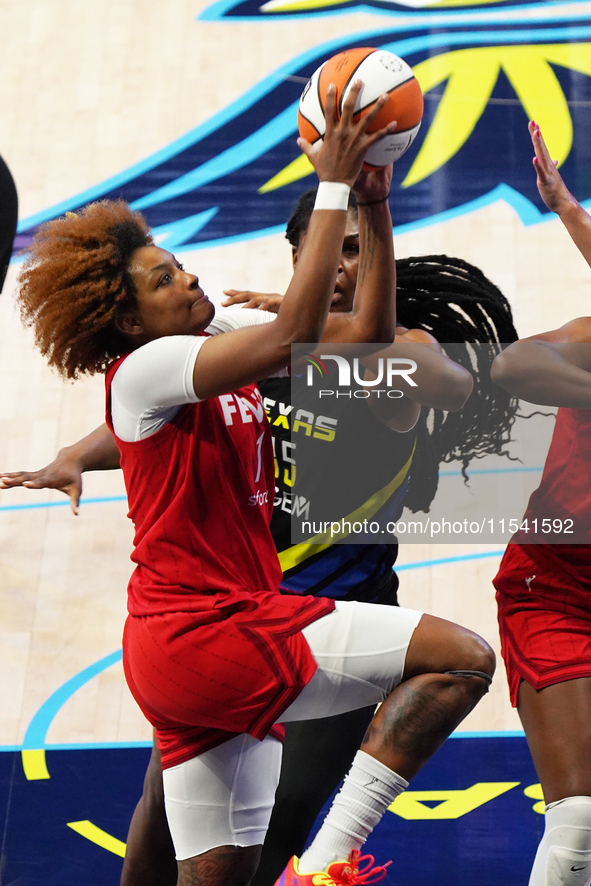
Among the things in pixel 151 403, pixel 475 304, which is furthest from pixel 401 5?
pixel 151 403

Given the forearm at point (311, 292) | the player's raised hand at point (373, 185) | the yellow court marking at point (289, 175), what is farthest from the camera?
the yellow court marking at point (289, 175)

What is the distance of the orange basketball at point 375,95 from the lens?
2049 millimetres

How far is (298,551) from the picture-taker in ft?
8.82

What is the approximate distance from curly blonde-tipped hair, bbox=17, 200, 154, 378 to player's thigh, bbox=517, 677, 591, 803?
123 centimetres

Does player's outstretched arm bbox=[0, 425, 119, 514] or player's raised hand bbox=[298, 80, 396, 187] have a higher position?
player's raised hand bbox=[298, 80, 396, 187]

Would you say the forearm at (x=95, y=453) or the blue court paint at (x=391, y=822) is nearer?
the forearm at (x=95, y=453)

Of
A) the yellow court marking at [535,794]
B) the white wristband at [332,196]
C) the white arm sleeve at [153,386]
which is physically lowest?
the yellow court marking at [535,794]

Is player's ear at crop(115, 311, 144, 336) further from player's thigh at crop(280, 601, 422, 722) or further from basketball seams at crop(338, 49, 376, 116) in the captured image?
player's thigh at crop(280, 601, 422, 722)

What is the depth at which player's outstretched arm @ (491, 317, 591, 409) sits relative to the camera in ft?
7.55

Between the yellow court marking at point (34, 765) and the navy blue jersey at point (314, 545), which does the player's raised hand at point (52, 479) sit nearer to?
the navy blue jersey at point (314, 545)

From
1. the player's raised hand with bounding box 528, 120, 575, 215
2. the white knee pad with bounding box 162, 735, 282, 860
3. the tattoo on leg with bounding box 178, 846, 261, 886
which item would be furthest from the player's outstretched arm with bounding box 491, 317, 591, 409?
the tattoo on leg with bounding box 178, 846, 261, 886

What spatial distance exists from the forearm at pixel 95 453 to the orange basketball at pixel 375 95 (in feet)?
3.23

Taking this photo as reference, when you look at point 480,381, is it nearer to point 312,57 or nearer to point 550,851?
point 550,851

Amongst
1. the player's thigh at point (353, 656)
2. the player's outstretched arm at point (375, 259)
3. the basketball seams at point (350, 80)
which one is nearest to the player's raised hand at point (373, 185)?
the player's outstretched arm at point (375, 259)
